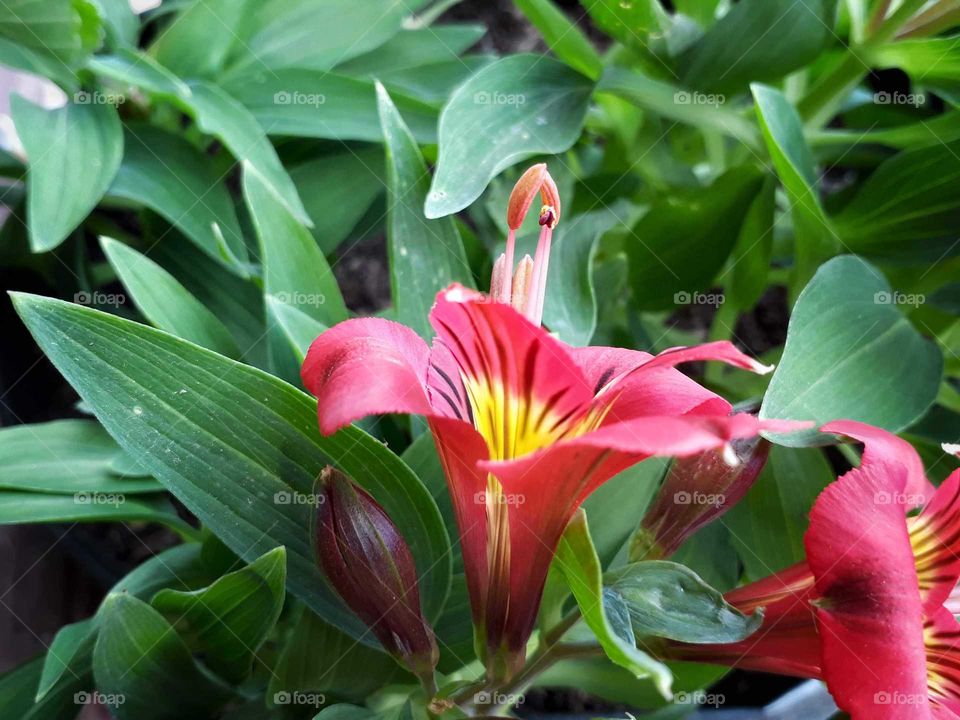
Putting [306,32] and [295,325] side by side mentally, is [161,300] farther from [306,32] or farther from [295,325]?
[306,32]

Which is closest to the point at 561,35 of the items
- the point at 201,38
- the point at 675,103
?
the point at 675,103

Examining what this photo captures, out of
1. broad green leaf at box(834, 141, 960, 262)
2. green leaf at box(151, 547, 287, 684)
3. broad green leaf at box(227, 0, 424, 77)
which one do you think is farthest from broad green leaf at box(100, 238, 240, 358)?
broad green leaf at box(834, 141, 960, 262)

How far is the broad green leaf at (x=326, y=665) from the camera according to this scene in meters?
0.53

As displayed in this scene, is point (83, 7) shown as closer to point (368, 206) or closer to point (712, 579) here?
point (368, 206)

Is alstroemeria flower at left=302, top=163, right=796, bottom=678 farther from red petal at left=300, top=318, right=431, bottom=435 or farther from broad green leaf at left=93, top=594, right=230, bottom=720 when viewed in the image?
broad green leaf at left=93, top=594, right=230, bottom=720

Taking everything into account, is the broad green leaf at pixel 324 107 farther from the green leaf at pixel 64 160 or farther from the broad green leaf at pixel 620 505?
the broad green leaf at pixel 620 505

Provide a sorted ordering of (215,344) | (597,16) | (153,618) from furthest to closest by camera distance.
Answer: (597,16)
(215,344)
(153,618)

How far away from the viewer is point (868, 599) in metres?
0.38

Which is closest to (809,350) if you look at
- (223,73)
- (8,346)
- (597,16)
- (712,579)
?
(712,579)

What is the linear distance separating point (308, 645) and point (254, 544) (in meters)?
0.09

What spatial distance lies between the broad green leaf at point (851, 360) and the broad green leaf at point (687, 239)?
147 millimetres

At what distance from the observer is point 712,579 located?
649mm

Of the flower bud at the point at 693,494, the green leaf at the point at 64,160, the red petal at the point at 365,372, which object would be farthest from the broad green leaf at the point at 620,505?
the green leaf at the point at 64,160

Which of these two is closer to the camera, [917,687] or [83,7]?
[917,687]
